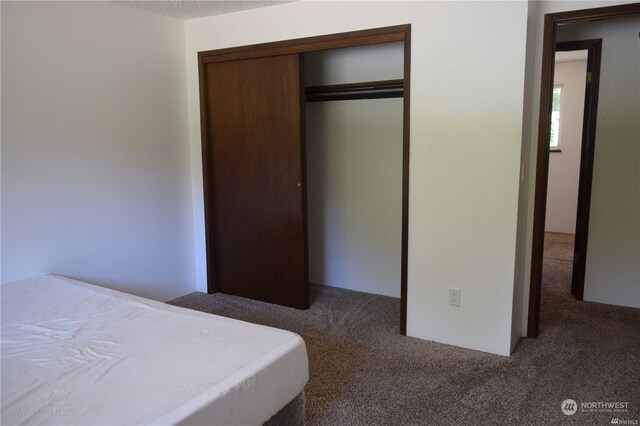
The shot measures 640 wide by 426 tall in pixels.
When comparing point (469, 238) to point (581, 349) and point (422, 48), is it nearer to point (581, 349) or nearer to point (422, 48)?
point (581, 349)

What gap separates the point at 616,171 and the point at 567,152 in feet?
8.70

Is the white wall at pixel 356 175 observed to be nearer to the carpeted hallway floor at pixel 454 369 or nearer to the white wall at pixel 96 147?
the carpeted hallway floor at pixel 454 369

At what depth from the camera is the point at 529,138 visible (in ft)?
8.80

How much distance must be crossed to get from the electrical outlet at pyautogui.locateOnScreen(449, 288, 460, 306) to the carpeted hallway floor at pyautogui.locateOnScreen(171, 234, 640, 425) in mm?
265

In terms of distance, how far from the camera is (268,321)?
126 inches

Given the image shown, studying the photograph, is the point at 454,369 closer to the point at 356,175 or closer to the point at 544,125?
the point at 544,125

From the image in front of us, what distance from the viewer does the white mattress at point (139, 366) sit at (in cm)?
138

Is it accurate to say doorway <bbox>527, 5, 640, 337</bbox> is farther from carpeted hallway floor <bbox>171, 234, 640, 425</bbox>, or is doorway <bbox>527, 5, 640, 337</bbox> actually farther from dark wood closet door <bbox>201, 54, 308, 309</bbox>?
dark wood closet door <bbox>201, 54, 308, 309</bbox>

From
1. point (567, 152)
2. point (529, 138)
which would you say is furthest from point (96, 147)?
point (567, 152)

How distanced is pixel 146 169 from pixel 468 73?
2208 mm

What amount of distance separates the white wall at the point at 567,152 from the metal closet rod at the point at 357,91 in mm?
3430

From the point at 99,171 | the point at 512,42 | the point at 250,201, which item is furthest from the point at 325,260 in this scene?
the point at 512,42

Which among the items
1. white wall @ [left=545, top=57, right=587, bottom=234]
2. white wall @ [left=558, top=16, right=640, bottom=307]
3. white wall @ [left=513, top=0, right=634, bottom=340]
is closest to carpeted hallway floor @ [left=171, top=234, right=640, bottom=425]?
white wall @ [left=558, top=16, right=640, bottom=307]

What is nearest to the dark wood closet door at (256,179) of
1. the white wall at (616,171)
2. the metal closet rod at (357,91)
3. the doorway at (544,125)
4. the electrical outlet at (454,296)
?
the metal closet rod at (357,91)
